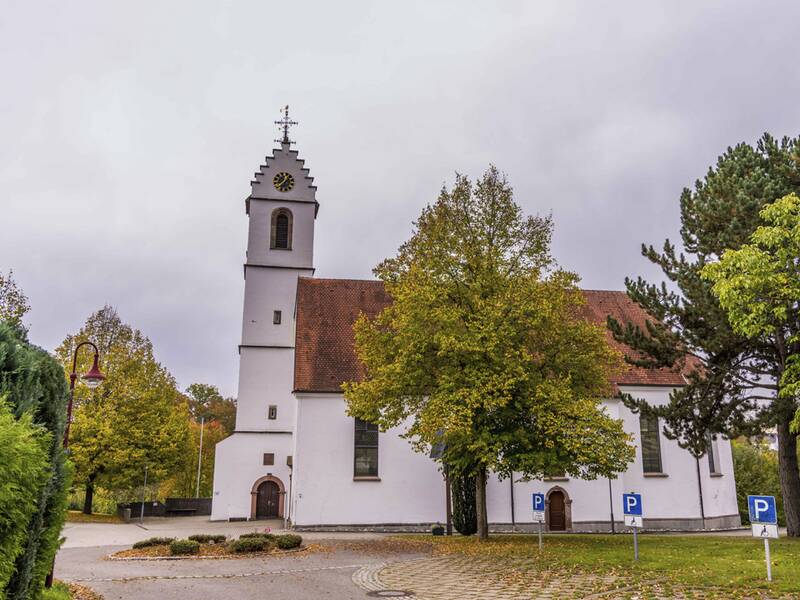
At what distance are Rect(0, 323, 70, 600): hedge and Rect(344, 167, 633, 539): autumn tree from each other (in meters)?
11.0

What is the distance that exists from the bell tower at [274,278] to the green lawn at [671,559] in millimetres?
14993

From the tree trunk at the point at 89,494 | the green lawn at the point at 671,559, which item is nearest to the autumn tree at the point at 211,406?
the tree trunk at the point at 89,494

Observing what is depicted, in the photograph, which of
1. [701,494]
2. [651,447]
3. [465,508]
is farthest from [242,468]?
[701,494]

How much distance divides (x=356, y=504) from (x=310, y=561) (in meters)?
11.6

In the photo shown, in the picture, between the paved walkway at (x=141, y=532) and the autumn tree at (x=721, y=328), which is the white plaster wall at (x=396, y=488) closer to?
the paved walkway at (x=141, y=532)

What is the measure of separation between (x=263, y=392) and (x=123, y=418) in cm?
843

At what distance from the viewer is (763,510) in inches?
451

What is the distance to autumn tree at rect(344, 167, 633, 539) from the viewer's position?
1792cm

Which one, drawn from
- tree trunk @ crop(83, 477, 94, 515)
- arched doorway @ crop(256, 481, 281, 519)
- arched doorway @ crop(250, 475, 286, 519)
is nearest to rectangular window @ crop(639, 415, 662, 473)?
arched doorway @ crop(250, 475, 286, 519)

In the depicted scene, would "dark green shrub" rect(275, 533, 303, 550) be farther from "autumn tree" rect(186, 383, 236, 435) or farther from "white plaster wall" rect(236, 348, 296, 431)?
"autumn tree" rect(186, 383, 236, 435)

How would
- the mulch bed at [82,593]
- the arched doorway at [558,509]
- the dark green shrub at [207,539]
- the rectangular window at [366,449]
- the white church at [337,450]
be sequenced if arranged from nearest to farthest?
the mulch bed at [82,593] < the dark green shrub at [207,539] < the white church at [337,450] < the rectangular window at [366,449] < the arched doorway at [558,509]

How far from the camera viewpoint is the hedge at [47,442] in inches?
278

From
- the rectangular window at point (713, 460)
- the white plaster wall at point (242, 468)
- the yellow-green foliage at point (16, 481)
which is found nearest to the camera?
the yellow-green foliage at point (16, 481)

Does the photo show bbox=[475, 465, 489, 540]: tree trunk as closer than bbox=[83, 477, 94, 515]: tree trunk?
Yes
